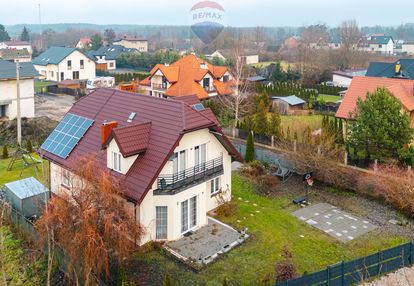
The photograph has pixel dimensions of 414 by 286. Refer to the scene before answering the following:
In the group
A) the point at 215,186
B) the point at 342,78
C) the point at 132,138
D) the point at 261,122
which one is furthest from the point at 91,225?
the point at 342,78

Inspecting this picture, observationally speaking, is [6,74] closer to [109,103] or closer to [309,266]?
[109,103]

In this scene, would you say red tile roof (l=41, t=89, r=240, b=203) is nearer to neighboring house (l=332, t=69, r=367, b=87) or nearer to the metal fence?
the metal fence

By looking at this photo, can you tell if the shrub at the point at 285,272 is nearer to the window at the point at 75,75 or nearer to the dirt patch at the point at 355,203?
the dirt patch at the point at 355,203

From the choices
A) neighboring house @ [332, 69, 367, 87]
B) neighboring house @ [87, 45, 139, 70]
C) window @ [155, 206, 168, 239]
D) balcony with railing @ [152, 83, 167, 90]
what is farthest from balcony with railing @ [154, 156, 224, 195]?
neighboring house @ [87, 45, 139, 70]

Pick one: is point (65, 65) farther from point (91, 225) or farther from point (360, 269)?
point (360, 269)

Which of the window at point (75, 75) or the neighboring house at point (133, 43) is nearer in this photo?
the window at point (75, 75)

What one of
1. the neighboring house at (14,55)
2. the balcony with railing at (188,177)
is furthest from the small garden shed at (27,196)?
the neighboring house at (14,55)

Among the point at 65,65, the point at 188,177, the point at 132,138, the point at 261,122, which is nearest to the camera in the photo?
the point at 132,138
